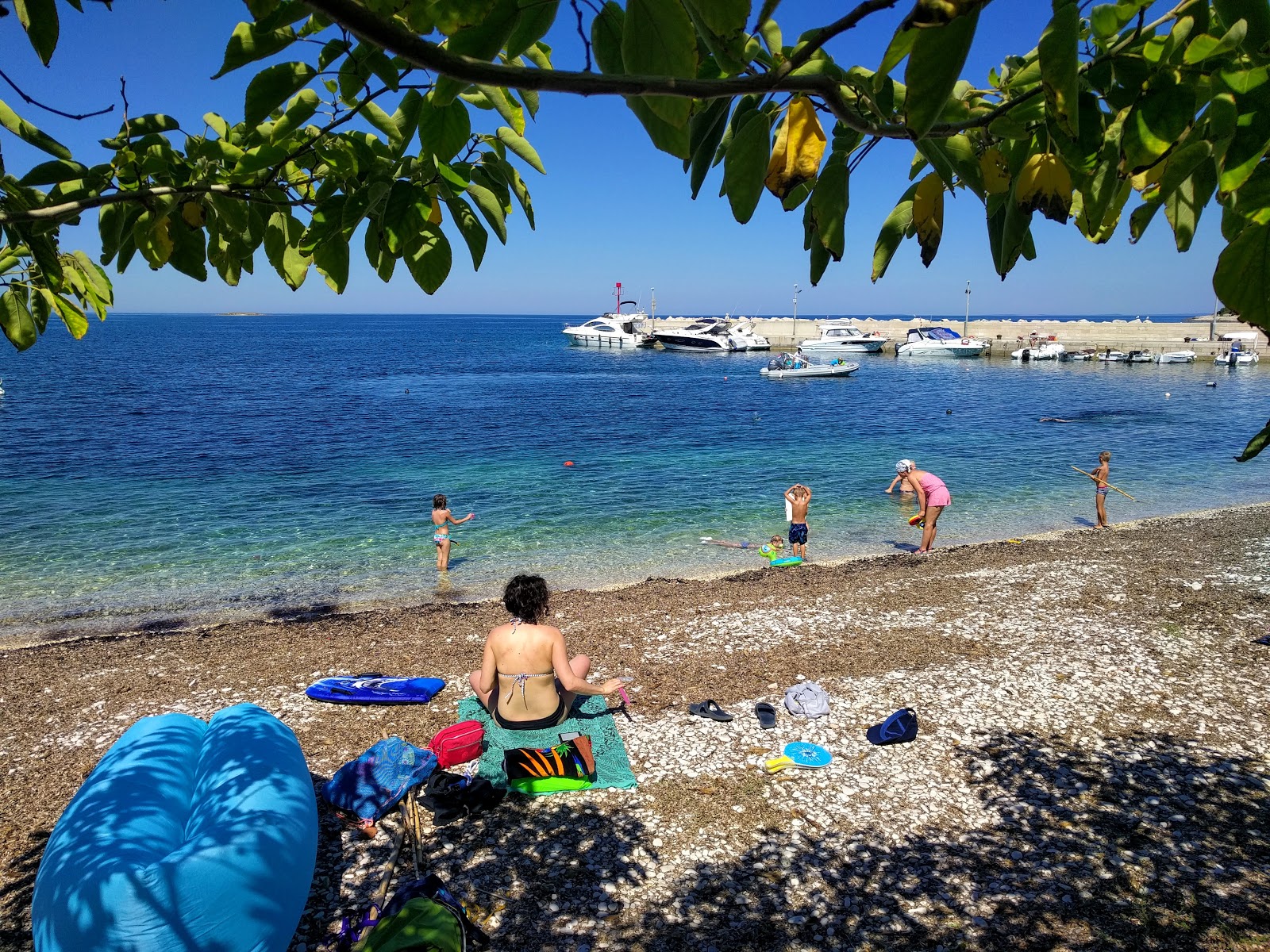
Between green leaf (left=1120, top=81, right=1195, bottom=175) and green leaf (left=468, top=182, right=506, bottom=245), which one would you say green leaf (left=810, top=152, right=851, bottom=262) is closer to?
green leaf (left=1120, top=81, right=1195, bottom=175)

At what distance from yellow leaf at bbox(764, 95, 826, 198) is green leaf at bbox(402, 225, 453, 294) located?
1.92ft

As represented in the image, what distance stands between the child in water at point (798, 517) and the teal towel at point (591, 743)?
8.07m

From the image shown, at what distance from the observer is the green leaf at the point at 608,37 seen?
1.02 meters

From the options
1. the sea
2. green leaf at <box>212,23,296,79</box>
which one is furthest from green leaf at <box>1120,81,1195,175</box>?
the sea

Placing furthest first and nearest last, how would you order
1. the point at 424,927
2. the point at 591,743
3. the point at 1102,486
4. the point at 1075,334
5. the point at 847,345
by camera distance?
the point at 1075,334 < the point at 847,345 < the point at 1102,486 < the point at 591,743 < the point at 424,927

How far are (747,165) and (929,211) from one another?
1.23ft

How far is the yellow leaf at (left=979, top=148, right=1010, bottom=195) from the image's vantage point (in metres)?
1.19

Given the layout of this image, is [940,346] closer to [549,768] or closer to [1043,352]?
[1043,352]

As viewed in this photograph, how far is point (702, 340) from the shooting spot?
75.7m

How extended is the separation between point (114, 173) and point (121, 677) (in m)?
8.12

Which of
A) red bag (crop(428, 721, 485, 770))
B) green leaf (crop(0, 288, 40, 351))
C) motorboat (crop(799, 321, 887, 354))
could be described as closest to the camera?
green leaf (crop(0, 288, 40, 351))

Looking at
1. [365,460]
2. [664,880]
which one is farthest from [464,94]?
Answer: [365,460]

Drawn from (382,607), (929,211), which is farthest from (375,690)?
(929,211)

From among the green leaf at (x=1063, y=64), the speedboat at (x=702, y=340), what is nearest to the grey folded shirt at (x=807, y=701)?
the green leaf at (x=1063, y=64)
